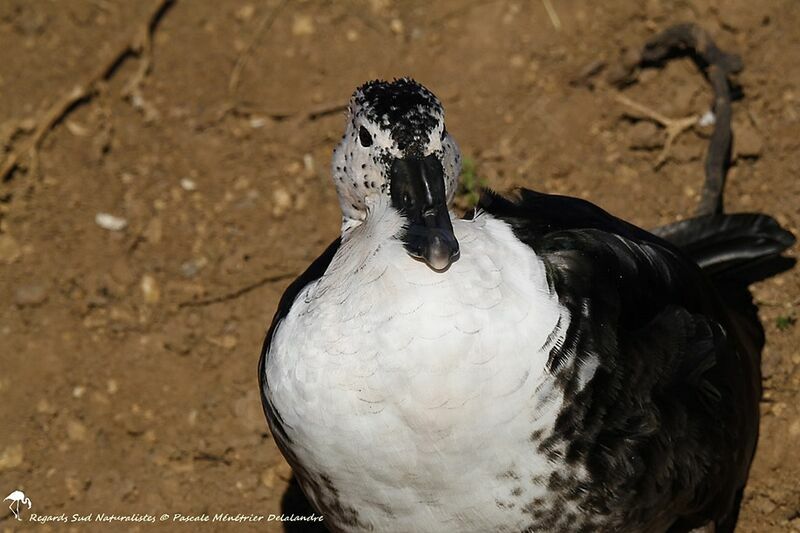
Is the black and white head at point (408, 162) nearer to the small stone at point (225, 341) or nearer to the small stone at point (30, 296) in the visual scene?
the small stone at point (225, 341)

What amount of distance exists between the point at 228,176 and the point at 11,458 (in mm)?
1578

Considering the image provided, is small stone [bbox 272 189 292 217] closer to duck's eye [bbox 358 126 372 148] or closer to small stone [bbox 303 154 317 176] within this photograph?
small stone [bbox 303 154 317 176]

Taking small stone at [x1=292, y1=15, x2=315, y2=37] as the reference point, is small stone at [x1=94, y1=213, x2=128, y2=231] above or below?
below

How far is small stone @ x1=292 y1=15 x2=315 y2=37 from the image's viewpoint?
5.16 m

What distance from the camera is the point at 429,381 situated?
2383mm

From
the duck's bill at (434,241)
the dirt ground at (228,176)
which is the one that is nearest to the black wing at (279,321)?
the duck's bill at (434,241)

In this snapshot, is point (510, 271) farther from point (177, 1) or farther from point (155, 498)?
point (177, 1)

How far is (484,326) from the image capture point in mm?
2389

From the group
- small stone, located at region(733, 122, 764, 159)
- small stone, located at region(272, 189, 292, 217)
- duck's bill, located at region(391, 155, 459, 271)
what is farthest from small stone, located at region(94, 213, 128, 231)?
small stone, located at region(733, 122, 764, 159)

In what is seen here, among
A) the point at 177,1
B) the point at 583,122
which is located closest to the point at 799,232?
the point at 583,122

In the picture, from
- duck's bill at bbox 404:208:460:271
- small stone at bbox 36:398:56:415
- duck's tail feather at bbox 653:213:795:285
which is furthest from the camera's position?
small stone at bbox 36:398:56:415

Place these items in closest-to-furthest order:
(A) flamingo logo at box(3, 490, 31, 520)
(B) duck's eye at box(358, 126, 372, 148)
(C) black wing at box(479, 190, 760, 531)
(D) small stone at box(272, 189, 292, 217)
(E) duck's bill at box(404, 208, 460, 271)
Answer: (E) duck's bill at box(404, 208, 460, 271) < (C) black wing at box(479, 190, 760, 531) < (B) duck's eye at box(358, 126, 372, 148) < (A) flamingo logo at box(3, 490, 31, 520) < (D) small stone at box(272, 189, 292, 217)

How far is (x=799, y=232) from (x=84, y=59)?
351 cm

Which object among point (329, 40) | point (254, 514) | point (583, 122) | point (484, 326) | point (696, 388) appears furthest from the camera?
point (329, 40)
